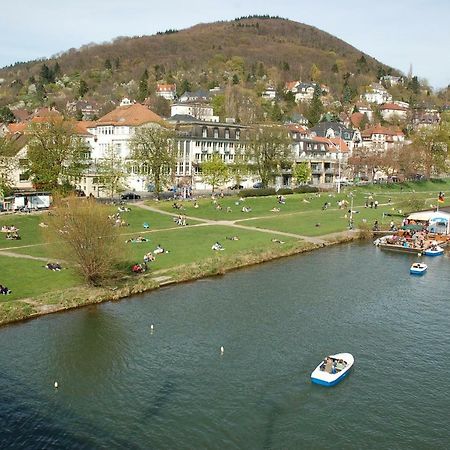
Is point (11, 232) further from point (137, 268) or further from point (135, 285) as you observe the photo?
point (135, 285)

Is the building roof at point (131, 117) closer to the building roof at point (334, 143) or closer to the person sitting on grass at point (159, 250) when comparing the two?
the building roof at point (334, 143)

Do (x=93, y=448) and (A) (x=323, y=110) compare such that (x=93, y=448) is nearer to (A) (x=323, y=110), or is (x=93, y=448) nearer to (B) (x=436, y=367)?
(B) (x=436, y=367)

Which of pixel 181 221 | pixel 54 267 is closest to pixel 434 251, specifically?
pixel 181 221

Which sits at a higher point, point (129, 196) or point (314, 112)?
point (314, 112)

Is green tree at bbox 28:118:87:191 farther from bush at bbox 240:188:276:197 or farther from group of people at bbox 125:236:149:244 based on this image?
bush at bbox 240:188:276:197

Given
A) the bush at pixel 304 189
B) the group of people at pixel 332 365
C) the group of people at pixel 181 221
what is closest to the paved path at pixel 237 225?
the group of people at pixel 181 221

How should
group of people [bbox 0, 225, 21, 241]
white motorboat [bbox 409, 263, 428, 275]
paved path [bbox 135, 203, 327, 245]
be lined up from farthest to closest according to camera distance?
paved path [bbox 135, 203, 327, 245], group of people [bbox 0, 225, 21, 241], white motorboat [bbox 409, 263, 428, 275]

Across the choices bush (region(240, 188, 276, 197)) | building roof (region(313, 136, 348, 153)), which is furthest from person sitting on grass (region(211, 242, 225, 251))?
building roof (region(313, 136, 348, 153))
